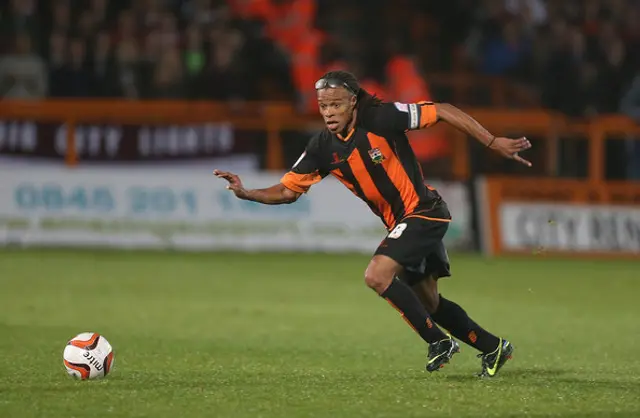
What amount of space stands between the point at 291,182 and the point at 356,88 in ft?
2.67

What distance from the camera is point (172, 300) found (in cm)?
1267

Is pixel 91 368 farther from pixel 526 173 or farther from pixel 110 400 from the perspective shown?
pixel 526 173

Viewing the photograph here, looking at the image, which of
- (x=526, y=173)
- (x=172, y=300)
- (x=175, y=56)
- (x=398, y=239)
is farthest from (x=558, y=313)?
(x=175, y=56)

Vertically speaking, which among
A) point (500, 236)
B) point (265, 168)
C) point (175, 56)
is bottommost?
point (500, 236)

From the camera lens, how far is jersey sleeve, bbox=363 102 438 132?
745 cm

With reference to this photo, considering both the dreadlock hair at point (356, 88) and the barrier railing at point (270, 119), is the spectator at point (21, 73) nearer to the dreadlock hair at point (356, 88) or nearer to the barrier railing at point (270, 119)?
the barrier railing at point (270, 119)

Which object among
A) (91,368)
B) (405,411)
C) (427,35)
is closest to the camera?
(405,411)

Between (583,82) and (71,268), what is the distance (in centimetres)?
972

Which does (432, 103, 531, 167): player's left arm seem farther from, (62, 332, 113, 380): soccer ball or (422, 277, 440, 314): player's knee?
(62, 332, 113, 380): soccer ball

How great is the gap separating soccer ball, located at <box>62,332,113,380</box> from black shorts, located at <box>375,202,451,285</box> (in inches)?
72.2

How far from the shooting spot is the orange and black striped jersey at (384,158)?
7.54 m

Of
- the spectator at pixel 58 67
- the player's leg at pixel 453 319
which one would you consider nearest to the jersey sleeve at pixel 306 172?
the player's leg at pixel 453 319

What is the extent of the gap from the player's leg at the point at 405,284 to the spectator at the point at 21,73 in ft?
39.8

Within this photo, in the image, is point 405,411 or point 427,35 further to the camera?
point 427,35
